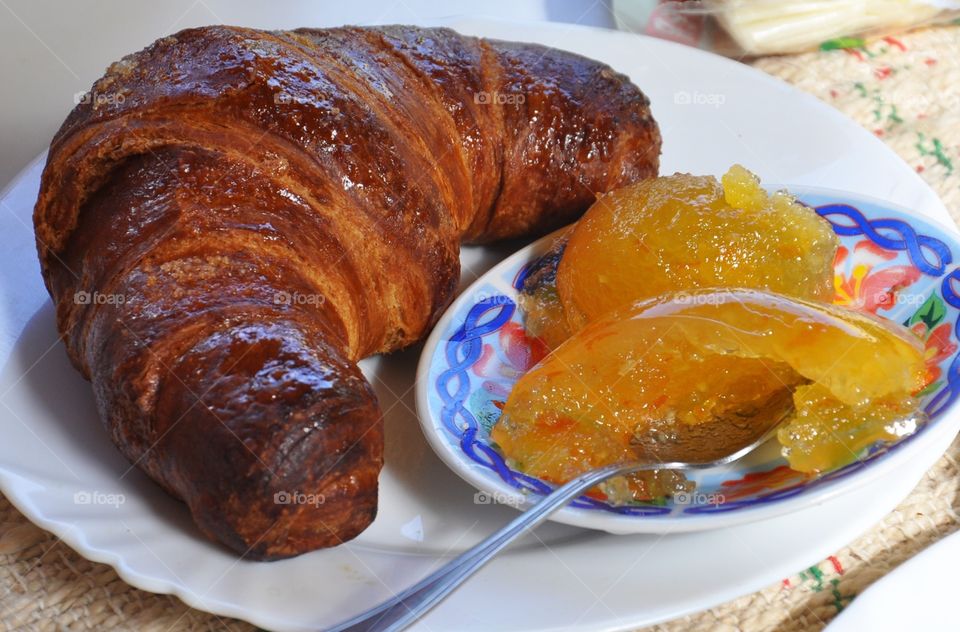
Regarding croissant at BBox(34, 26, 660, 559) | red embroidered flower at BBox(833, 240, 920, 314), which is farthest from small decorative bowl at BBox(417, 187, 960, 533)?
croissant at BBox(34, 26, 660, 559)

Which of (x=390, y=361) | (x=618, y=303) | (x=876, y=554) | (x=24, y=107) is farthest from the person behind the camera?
(x=24, y=107)

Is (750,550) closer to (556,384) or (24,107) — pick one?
(556,384)

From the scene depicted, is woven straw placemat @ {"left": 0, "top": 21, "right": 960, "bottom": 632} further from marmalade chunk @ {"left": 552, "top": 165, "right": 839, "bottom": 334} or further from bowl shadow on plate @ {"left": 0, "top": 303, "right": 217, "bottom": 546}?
marmalade chunk @ {"left": 552, "top": 165, "right": 839, "bottom": 334}

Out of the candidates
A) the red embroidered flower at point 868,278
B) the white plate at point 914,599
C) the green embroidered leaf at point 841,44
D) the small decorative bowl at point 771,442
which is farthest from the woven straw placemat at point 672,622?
the green embroidered leaf at point 841,44

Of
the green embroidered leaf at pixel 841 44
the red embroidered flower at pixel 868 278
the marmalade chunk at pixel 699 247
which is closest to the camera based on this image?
the marmalade chunk at pixel 699 247

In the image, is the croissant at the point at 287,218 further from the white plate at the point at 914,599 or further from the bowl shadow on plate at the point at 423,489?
the white plate at the point at 914,599

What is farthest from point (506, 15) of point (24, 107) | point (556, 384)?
point (556, 384)

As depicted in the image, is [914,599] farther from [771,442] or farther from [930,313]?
[930,313]
